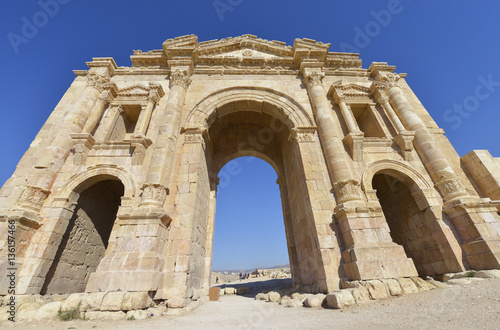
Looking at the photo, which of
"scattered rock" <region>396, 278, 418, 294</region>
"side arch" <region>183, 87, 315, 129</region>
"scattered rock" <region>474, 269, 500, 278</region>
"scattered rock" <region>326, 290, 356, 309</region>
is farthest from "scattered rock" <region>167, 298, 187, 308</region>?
"scattered rock" <region>474, 269, 500, 278</region>

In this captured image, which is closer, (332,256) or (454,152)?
(332,256)

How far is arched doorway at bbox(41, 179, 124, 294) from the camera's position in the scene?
7715 mm

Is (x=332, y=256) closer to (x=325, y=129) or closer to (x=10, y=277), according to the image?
(x=325, y=129)

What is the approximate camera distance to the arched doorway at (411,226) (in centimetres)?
826

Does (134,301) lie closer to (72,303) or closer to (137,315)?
(137,315)

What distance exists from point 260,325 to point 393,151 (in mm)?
9351

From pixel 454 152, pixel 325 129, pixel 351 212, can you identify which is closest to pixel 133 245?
pixel 351 212

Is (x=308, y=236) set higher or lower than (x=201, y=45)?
lower

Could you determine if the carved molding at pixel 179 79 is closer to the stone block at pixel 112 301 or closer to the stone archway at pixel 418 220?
the stone block at pixel 112 301

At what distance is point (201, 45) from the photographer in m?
13.1

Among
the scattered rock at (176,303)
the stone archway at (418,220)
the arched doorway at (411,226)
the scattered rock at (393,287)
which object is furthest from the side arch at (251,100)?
the scattered rock at (176,303)

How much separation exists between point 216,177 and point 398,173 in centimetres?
991

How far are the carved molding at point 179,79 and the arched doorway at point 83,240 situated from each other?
20.4 feet

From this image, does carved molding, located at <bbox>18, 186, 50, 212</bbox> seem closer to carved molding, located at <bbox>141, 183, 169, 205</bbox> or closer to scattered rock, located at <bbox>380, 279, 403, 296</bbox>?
carved molding, located at <bbox>141, 183, 169, 205</bbox>
